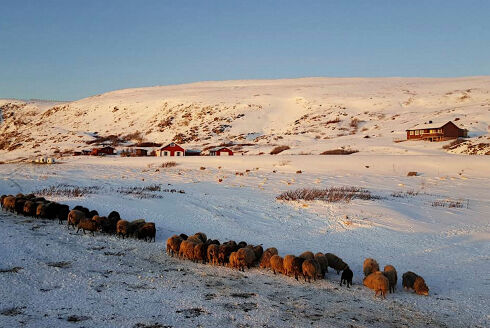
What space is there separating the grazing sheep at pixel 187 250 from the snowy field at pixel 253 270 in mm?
377

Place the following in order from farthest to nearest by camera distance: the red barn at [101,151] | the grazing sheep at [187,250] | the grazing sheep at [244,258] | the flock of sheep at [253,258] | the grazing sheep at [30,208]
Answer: the red barn at [101,151]
the grazing sheep at [30,208]
the grazing sheep at [187,250]
the grazing sheep at [244,258]
the flock of sheep at [253,258]

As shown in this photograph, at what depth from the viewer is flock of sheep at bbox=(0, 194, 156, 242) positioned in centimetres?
1341

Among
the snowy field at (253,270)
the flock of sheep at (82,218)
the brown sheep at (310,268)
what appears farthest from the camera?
the flock of sheep at (82,218)

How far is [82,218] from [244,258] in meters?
6.86

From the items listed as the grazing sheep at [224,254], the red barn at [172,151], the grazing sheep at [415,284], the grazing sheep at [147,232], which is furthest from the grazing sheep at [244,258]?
the red barn at [172,151]

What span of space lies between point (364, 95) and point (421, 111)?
2745 centimetres

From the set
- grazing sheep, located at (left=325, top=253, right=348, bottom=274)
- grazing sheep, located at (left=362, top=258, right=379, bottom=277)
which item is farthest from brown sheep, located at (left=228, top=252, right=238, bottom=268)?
grazing sheep, located at (left=362, top=258, right=379, bottom=277)

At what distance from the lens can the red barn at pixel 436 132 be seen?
63.3 metres

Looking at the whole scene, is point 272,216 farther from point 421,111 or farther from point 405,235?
point 421,111

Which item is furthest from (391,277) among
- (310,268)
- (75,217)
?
(75,217)

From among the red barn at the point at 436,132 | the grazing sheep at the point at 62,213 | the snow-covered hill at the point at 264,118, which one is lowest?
the grazing sheep at the point at 62,213

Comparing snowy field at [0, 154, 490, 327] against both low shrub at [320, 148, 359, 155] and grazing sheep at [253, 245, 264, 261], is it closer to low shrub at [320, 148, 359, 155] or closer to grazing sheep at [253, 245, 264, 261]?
grazing sheep at [253, 245, 264, 261]

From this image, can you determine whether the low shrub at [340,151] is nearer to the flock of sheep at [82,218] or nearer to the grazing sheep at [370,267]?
the flock of sheep at [82,218]

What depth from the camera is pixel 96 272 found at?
9672mm
